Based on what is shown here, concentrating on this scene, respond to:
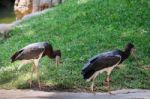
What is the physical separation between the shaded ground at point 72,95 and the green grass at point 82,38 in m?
0.50

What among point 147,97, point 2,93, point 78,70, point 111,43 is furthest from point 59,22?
point 147,97

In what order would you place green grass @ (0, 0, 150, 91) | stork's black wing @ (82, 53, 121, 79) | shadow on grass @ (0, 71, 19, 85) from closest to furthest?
stork's black wing @ (82, 53, 121, 79) → green grass @ (0, 0, 150, 91) → shadow on grass @ (0, 71, 19, 85)

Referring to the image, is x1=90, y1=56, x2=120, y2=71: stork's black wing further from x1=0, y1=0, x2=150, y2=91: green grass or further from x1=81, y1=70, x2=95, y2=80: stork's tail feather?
x1=0, y1=0, x2=150, y2=91: green grass

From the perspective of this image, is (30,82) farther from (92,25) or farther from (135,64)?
(92,25)

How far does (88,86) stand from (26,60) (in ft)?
4.43

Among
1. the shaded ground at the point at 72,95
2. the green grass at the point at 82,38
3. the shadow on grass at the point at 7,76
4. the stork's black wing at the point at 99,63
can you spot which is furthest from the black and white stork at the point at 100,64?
the shadow on grass at the point at 7,76

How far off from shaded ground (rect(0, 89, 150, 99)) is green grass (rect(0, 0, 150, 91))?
1.65ft

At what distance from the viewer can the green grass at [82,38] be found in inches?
413

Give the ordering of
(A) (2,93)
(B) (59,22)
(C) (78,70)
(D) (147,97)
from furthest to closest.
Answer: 1. (B) (59,22)
2. (C) (78,70)
3. (A) (2,93)
4. (D) (147,97)

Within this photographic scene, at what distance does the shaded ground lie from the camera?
29.8 ft

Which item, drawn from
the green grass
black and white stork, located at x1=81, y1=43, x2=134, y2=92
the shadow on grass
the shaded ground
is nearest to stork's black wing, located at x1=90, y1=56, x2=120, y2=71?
black and white stork, located at x1=81, y1=43, x2=134, y2=92

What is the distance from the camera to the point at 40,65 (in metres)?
11.4

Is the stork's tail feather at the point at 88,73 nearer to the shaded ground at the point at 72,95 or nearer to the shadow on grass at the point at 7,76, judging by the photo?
the shaded ground at the point at 72,95

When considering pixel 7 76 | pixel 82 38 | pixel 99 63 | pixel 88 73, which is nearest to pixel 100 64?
pixel 99 63
